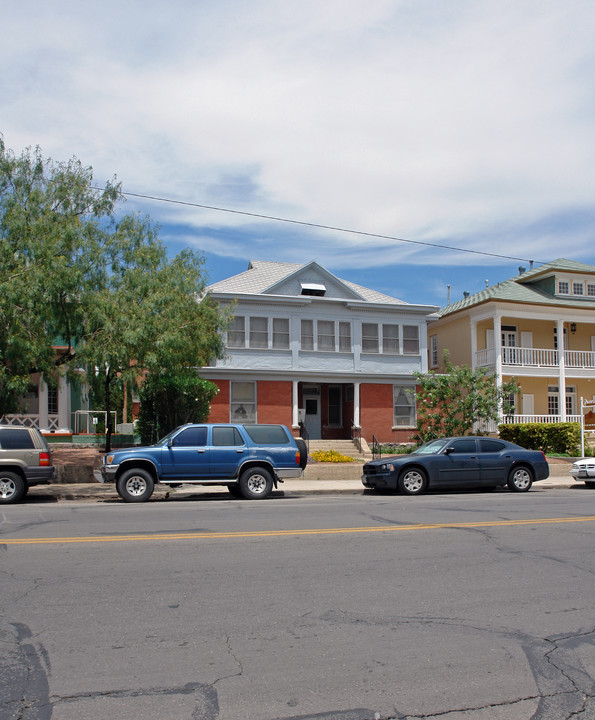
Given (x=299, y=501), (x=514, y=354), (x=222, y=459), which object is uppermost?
(x=514, y=354)

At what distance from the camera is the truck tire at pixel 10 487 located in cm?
1455

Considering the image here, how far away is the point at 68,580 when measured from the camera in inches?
278

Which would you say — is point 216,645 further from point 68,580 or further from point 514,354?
point 514,354

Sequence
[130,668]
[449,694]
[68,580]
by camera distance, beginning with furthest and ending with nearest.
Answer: [68,580]
[130,668]
[449,694]

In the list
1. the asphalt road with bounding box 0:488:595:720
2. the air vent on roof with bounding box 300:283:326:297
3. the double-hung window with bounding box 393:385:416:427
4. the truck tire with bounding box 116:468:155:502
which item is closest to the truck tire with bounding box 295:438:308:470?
the truck tire with bounding box 116:468:155:502

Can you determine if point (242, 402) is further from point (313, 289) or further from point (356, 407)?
point (313, 289)

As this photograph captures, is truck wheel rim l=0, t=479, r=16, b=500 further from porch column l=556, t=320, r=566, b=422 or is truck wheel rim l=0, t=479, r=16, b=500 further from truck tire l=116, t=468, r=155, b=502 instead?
porch column l=556, t=320, r=566, b=422

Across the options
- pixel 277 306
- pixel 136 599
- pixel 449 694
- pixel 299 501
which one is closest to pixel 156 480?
pixel 299 501

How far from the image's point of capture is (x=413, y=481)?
54.5 ft

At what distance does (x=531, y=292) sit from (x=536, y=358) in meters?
3.49

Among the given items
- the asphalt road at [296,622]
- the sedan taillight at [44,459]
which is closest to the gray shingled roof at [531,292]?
the sedan taillight at [44,459]

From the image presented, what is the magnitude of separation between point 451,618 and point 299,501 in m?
9.58

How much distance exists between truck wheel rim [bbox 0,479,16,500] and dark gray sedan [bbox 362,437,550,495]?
8.39m

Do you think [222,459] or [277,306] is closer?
[222,459]
